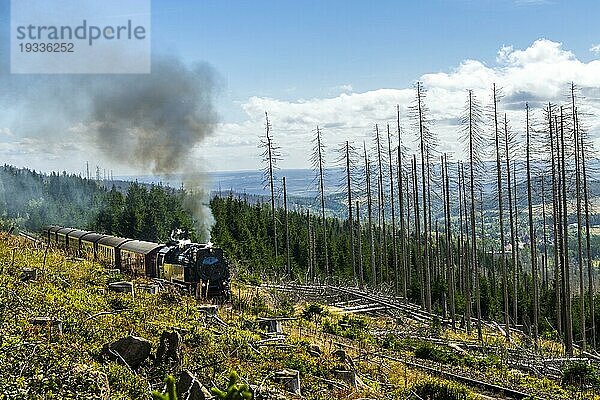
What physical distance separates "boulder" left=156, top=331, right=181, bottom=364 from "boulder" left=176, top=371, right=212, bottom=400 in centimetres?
207

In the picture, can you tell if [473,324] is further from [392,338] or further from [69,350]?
[69,350]

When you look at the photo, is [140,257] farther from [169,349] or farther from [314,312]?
[169,349]

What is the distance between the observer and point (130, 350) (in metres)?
9.93

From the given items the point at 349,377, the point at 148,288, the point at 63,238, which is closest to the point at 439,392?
the point at 349,377

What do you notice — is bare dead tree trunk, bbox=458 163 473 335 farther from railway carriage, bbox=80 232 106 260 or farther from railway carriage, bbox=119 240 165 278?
railway carriage, bbox=80 232 106 260

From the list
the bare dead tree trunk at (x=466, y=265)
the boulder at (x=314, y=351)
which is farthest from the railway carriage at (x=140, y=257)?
the bare dead tree trunk at (x=466, y=265)

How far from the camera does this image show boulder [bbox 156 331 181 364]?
1009 cm

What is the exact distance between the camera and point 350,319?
2305 centimetres

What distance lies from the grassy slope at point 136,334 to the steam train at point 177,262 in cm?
152

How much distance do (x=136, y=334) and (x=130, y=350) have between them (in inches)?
61.3

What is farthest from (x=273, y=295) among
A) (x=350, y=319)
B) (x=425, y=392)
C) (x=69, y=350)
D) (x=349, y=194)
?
(x=69, y=350)

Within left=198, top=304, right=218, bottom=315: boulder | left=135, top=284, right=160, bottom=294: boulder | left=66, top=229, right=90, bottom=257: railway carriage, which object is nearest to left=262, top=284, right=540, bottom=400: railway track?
left=66, top=229, right=90, bottom=257: railway carriage

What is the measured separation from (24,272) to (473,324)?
2216 cm

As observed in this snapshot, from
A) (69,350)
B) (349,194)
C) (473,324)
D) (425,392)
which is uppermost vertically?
(349,194)
